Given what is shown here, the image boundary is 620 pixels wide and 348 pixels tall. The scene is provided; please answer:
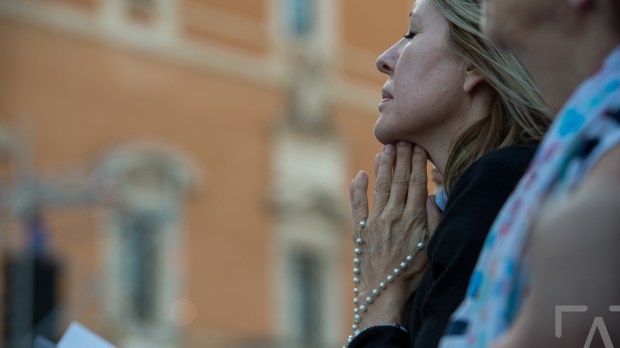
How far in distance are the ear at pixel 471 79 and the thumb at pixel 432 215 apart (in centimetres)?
20

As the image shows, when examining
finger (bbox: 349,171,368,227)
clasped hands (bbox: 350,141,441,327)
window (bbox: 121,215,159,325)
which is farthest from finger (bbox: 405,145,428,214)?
window (bbox: 121,215,159,325)

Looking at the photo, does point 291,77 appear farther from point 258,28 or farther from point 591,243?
point 591,243

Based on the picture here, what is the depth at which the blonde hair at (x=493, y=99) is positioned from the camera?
2725 mm

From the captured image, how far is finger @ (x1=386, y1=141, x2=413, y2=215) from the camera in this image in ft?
9.36

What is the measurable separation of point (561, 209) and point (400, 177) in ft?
4.06

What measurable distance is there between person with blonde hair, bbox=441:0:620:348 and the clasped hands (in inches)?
32.9

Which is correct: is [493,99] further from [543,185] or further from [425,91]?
[543,185]

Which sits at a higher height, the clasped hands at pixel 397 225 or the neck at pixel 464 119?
the neck at pixel 464 119

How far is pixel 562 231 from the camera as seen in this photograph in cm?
162

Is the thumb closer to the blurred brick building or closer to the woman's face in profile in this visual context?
the woman's face in profile

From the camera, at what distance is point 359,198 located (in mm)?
2979

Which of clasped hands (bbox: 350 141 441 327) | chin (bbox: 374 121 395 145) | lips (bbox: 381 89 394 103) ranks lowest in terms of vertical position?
clasped hands (bbox: 350 141 441 327)

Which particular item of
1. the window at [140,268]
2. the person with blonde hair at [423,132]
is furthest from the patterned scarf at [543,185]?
the window at [140,268]

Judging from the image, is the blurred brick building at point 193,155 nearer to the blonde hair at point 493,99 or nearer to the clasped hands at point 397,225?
the clasped hands at point 397,225
